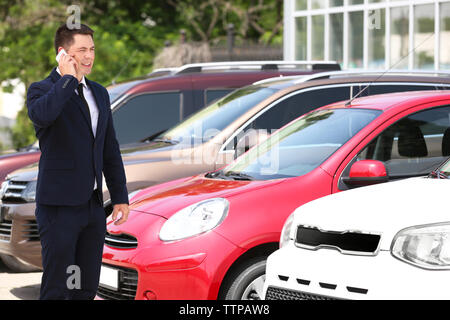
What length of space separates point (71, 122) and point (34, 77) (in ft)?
67.4

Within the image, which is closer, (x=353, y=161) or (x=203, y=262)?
(x=203, y=262)

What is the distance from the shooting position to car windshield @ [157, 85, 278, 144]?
759cm

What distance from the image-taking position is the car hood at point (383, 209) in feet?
13.1

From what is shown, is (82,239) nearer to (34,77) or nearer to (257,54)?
(257,54)

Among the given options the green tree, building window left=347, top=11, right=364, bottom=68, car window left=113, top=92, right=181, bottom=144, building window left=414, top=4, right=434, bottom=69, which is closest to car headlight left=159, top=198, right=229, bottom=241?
car window left=113, top=92, right=181, bottom=144

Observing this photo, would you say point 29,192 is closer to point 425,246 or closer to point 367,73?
point 367,73

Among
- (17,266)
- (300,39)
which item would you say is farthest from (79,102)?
(300,39)

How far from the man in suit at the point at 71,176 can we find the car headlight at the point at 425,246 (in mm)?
1542

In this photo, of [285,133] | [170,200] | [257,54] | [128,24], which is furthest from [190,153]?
[128,24]

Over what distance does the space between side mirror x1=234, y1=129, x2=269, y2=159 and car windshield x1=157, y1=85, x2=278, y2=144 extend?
0.36 metres

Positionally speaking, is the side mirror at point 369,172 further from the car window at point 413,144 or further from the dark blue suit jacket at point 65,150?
the dark blue suit jacket at point 65,150

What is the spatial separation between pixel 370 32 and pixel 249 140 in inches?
517

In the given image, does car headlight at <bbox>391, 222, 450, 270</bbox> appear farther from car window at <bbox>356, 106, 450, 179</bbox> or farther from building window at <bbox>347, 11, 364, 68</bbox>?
building window at <bbox>347, 11, 364, 68</bbox>
